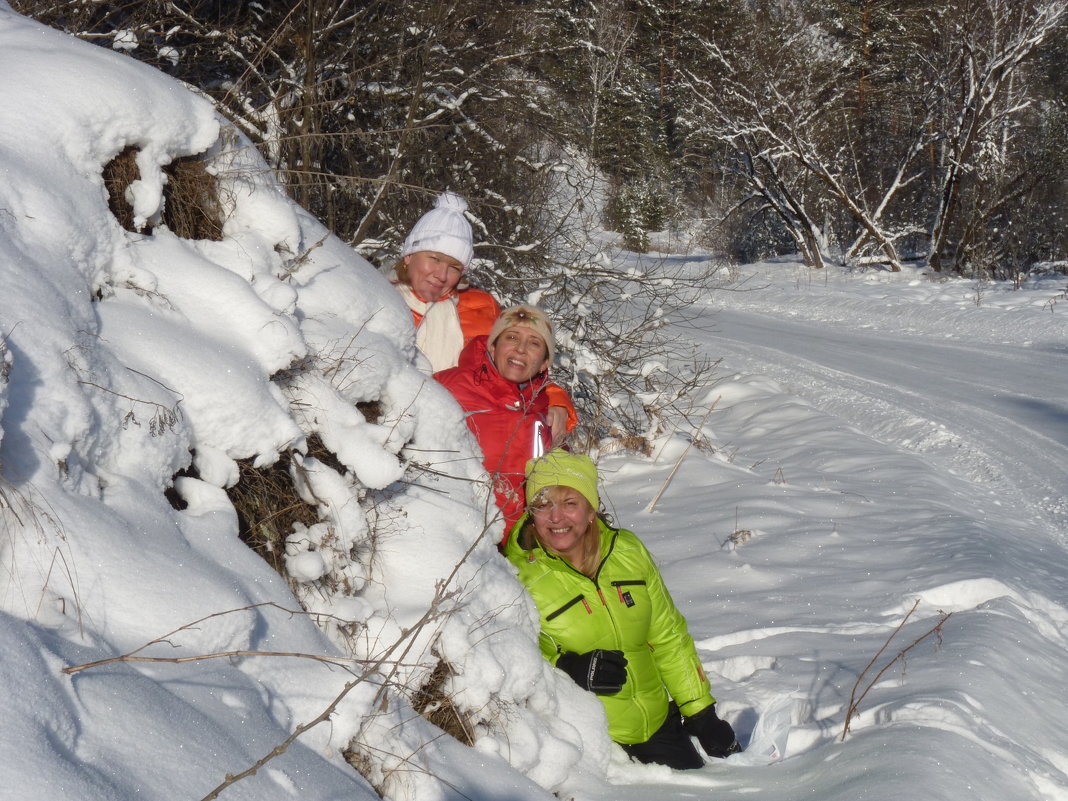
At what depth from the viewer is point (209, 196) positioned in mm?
2988

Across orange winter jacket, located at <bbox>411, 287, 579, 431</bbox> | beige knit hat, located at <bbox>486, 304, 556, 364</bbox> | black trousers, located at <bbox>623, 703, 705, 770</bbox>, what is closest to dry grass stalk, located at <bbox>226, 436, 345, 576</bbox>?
black trousers, located at <bbox>623, 703, 705, 770</bbox>

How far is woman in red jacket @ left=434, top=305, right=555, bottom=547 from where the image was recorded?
384 centimetres

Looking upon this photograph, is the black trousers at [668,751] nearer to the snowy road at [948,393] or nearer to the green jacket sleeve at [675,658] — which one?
the green jacket sleeve at [675,658]

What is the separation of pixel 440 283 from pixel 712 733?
208 cm

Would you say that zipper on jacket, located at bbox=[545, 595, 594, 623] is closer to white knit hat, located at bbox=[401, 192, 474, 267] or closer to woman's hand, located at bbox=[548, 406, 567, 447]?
woman's hand, located at bbox=[548, 406, 567, 447]

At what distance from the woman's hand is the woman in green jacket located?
0.63 m

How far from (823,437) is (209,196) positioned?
5373 mm

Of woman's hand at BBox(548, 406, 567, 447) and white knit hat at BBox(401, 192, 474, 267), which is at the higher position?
white knit hat at BBox(401, 192, 474, 267)

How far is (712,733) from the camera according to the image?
10.5 ft

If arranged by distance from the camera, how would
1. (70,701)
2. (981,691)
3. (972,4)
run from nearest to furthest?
(70,701), (981,691), (972,4)

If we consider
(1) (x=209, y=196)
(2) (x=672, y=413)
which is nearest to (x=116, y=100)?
(1) (x=209, y=196)

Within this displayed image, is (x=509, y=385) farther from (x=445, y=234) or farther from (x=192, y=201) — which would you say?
(x=192, y=201)

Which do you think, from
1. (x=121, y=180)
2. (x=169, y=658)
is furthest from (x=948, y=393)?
(x=169, y=658)

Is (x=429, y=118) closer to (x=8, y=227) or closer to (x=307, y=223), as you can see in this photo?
(x=307, y=223)
